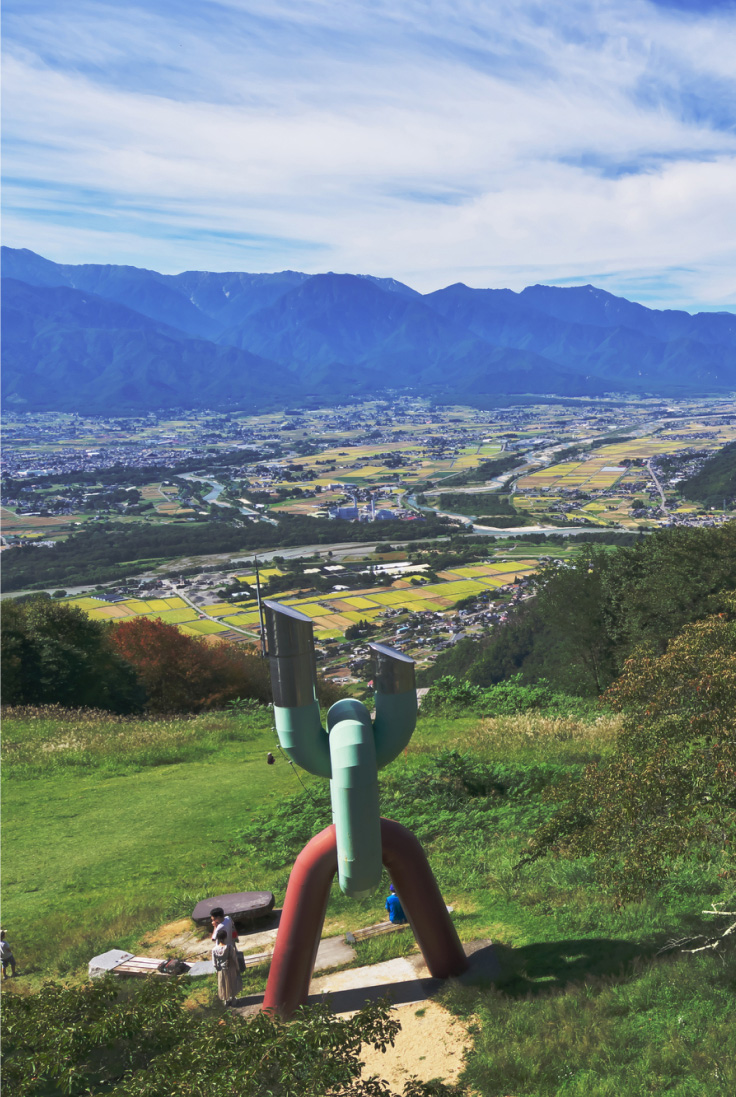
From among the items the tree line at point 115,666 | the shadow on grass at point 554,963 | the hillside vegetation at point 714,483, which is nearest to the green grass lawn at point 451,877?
the shadow on grass at point 554,963

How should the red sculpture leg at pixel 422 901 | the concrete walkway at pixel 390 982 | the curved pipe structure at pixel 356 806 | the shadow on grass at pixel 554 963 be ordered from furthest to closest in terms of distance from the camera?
the concrete walkway at pixel 390 982
the red sculpture leg at pixel 422 901
the shadow on grass at pixel 554 963
the curved pipe structure at pixel 356 806

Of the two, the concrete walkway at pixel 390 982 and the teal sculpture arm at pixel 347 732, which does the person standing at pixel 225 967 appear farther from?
the teal sculpture arm at pixel 347 732

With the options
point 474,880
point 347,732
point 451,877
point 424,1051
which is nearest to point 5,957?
point 424,1051

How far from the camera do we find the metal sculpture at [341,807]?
8.02 meters

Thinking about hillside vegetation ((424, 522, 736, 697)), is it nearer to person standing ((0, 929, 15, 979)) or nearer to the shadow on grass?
the shadow on grass

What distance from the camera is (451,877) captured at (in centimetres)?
1156

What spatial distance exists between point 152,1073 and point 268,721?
60.2ft

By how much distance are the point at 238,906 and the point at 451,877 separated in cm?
320

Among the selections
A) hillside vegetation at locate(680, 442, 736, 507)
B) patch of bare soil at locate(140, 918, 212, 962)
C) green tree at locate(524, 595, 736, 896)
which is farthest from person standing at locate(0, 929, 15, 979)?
hillside vegetation at locate(680, 442, 736, 507)

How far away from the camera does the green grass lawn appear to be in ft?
23.9

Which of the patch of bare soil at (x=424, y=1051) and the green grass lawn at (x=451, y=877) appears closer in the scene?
the green grass lawn at (x=451, y=877)

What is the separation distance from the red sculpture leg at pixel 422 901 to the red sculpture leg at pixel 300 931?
688 mm

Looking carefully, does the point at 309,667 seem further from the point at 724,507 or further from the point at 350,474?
the point at 350,474

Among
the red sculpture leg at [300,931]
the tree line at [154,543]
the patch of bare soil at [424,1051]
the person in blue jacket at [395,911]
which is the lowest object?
the tree line at [154,543]
